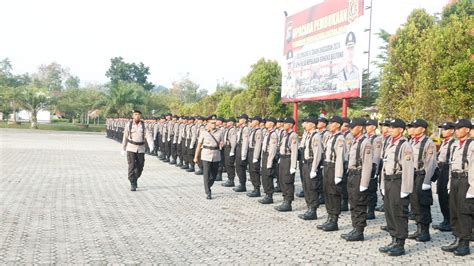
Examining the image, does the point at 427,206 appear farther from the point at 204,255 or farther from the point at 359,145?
the point at 204,255

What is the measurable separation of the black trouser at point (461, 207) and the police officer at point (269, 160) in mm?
3418

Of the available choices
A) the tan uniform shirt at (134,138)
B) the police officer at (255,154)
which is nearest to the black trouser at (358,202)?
the police officer at (255,154)

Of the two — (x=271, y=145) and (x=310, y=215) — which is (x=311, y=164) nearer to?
(x=310, y=215)

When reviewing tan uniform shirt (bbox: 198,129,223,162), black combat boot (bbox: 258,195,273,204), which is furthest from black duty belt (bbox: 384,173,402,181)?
tan uniform shirt (bbox: 198,129,223,162)

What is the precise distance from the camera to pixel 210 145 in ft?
31.7

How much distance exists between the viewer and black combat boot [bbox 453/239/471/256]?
588cm

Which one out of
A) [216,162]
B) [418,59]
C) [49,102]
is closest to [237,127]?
[216,162]

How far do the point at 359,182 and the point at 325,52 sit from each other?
1010cm

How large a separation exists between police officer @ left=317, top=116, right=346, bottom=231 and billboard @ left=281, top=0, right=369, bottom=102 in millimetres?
7305

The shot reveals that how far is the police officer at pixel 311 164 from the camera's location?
745 cm

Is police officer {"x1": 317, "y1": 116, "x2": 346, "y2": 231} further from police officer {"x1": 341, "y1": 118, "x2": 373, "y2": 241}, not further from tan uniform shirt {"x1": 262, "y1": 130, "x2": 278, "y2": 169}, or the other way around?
tan uniform shirt {"x1": 262, "y1": 130, "x2": 278, "y2": 169}

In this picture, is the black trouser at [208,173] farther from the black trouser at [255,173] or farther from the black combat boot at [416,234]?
the black combat boot at [416,234]

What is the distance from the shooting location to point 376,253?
586 centimetres

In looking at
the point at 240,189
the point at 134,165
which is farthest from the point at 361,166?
the point at 134,165
